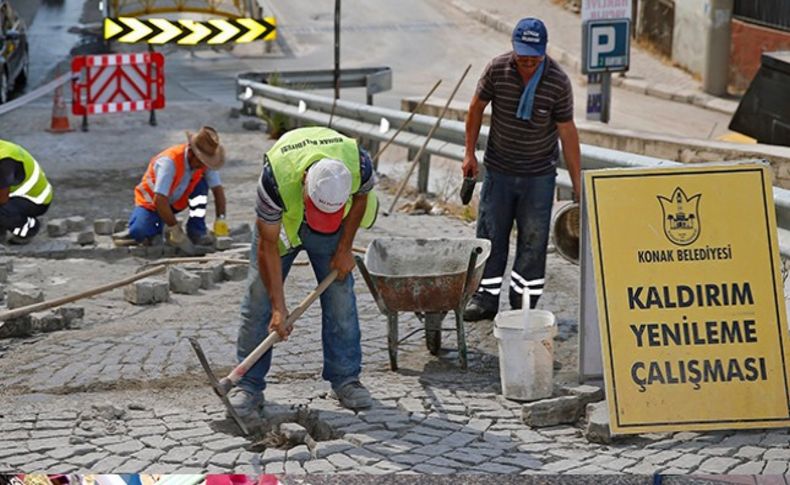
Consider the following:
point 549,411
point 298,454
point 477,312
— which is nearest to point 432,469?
point 298,454

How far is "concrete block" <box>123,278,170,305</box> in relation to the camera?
35.6 ft

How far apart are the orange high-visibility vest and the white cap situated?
5.01 meters

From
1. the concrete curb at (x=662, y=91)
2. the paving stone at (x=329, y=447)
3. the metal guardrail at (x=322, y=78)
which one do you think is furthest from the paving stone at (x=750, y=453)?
the concrete curb at (x=662, y=91)

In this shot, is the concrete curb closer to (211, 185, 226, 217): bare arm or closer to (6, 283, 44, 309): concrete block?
(211, 185, 226, 217): bare arm

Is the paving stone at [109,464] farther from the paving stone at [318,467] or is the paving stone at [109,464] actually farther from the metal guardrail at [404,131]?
the metal guardrail at [404,131]

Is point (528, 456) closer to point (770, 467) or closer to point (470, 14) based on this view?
point (770, 467)

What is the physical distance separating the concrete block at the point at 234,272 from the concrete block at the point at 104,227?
2.63 m

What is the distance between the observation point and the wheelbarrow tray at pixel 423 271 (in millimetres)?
8867

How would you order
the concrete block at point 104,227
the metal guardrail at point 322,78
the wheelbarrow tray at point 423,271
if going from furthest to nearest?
the metal guardrail at point 322,78, the concrete block at point 104,227, the wheelbarrow tray at point 423,271

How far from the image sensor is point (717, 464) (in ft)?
24.0

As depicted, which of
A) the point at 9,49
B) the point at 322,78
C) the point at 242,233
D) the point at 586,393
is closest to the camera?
the point at 586,393

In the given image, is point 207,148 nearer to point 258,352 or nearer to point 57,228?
point 57,228

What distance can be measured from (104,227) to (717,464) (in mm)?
7804

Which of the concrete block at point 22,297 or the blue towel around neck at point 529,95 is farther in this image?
the concrete block at point 22,297
